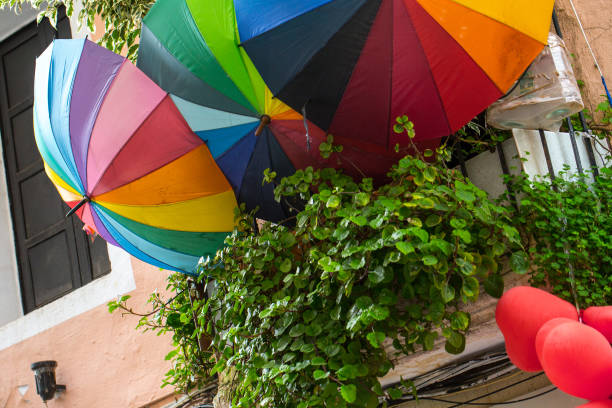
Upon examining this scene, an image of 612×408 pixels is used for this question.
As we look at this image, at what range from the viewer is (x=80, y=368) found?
19.7ft

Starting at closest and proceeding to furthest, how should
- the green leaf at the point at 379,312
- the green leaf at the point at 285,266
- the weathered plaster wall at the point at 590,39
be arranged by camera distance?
the green leaf at the point at 379,312
the green leaf at the point at 285,266
the weathered plaster wall at the point at 590,39

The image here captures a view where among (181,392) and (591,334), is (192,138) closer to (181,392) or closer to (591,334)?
(181,392)

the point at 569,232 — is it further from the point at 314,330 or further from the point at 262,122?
the point at 262,122

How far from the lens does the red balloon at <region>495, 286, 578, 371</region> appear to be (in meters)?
3.01

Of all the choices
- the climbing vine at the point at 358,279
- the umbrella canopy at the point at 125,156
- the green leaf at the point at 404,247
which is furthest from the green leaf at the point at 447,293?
the umbrella canopy at the point at 125,156

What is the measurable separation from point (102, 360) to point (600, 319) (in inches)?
167

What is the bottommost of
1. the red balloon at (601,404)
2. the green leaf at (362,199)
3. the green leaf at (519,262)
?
the red balloon at (601,404)

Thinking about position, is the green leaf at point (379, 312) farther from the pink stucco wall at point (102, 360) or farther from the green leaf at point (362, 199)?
the pink stucco wall at point (102, 360)

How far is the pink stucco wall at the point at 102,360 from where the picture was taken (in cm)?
566

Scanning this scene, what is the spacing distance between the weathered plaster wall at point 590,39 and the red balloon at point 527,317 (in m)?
1.55

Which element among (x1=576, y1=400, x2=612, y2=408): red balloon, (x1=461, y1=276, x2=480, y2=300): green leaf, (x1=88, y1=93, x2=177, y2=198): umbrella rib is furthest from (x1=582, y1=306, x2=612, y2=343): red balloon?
(x1=88, y1=93, x2=177, y2=198): umbrella rib

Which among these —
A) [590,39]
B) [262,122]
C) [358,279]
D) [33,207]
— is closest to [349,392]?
[358,279]

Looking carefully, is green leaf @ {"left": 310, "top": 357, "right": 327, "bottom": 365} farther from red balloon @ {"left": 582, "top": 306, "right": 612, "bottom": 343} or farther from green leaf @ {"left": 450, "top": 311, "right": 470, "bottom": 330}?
red balloon @ {"left": 582, "top": 306, "right": 612, "bottom": 343}

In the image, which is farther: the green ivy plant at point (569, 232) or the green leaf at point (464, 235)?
the green ivy plant at point (569, 232)
